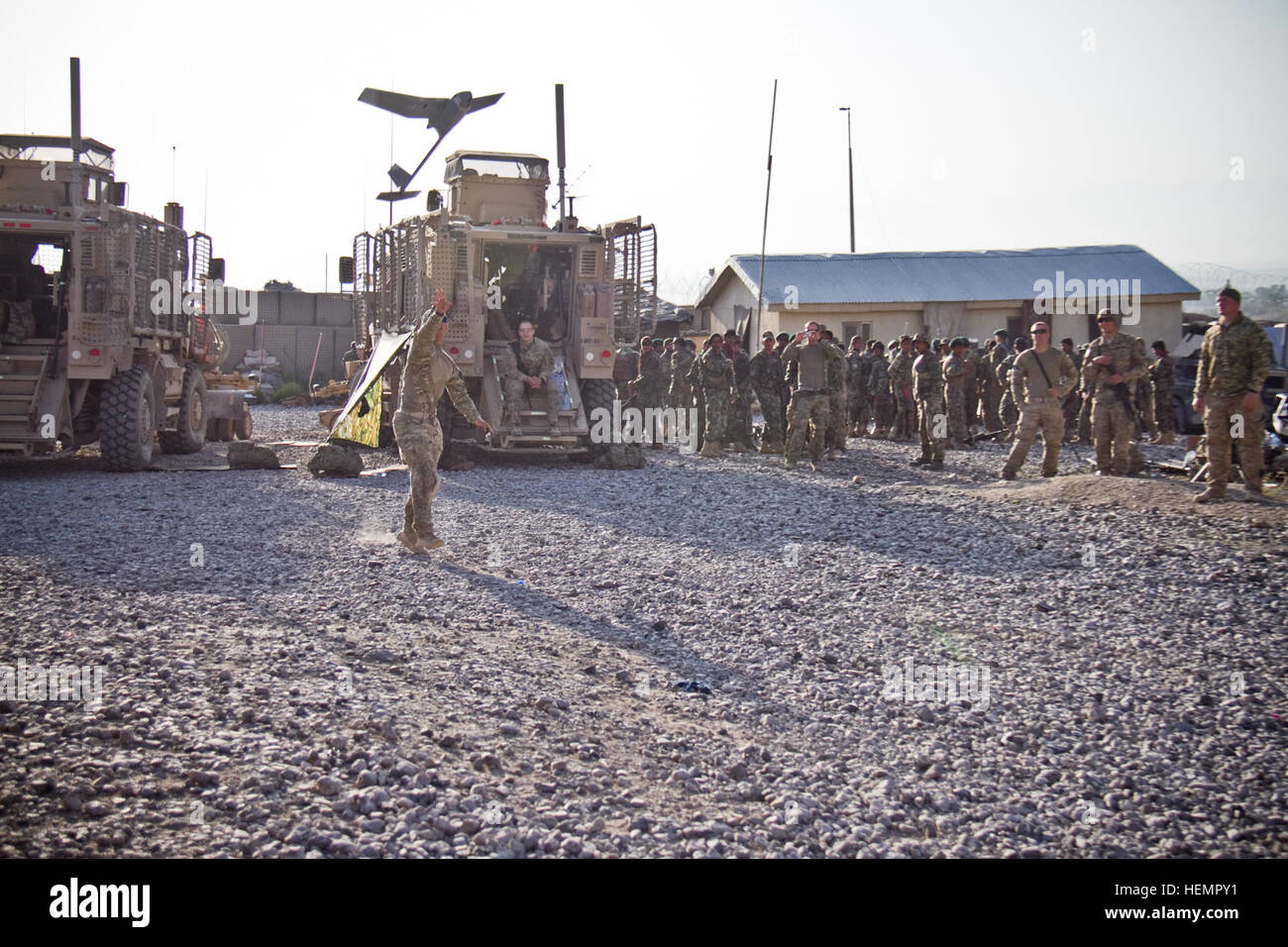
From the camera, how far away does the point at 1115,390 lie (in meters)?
11.5

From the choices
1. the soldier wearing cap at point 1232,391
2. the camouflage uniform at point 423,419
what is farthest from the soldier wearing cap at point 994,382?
the camouflage uniform at point 423,419

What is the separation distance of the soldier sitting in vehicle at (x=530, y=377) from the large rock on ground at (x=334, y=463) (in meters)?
1.89

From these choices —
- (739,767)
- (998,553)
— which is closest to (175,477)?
(998,553)

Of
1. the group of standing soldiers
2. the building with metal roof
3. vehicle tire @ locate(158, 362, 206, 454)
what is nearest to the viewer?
the group of standing soldiers

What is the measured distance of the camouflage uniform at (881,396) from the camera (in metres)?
18.7

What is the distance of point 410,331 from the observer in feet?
44.5

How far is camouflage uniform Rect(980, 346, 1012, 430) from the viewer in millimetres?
17578

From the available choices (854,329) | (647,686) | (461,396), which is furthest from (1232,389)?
(854,329)

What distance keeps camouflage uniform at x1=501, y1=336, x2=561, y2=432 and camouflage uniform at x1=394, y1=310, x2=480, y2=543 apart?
500 cm

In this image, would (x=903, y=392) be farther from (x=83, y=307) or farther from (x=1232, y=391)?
(x=83, y=307)

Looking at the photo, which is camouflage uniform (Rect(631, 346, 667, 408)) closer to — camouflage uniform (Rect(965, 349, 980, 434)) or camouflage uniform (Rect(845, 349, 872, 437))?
camouflage uniform (Rect(845, 349, 872, 437))

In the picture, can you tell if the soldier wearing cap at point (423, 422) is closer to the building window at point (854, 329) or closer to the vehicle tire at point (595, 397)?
the vehicle tire at point (595, 397)

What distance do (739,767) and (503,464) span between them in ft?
33.4

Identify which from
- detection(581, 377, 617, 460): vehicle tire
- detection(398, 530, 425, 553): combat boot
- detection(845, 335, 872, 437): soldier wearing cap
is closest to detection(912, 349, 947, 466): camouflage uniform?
detection(581, 377, 617, 460): vehicle tire
